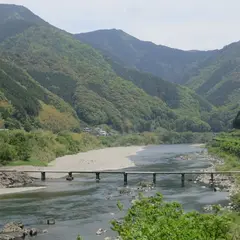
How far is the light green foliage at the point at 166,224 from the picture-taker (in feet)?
51.3

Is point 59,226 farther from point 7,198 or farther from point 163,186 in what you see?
point 163,186

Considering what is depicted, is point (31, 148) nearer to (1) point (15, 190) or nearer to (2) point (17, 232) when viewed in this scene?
(1) point (15, 190)

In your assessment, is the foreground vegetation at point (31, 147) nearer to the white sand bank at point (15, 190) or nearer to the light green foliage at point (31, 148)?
the light green foliage at point (31, 148)

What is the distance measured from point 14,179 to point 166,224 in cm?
6410

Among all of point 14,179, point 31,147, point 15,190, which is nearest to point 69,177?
point 14,179

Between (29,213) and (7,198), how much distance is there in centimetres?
1149

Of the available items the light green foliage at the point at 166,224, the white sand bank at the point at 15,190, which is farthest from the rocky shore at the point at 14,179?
the light green foliage at the point at 166,224

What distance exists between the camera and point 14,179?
7725 centimetres

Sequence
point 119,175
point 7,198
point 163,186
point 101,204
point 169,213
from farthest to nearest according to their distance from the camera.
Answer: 1. point 119,175
2. point 163,186
3. point 7,198
4. point 101,204
5. point 169,213

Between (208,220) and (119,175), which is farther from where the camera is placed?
(119,175)

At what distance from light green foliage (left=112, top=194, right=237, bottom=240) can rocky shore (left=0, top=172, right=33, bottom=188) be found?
57226mm

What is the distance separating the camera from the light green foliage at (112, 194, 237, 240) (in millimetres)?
15648

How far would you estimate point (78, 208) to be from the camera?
53.5 metres

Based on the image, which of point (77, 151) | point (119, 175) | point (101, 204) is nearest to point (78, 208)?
point (101, 204)
